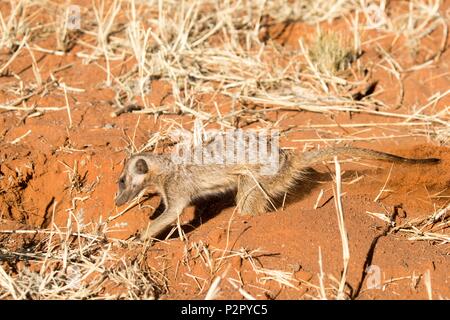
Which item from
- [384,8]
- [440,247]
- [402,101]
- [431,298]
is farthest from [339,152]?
[384,8]

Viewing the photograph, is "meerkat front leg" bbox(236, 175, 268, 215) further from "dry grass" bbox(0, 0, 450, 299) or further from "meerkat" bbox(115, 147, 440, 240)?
"dry grass" bbox(0, 0, 450, 299)

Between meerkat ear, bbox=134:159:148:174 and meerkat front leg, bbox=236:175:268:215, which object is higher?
meerkat ear, bbox=134:159:148:174

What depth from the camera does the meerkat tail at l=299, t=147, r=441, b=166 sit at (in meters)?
4.86

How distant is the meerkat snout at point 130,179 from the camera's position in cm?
505

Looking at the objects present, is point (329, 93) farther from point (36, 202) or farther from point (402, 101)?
point (36, 202)

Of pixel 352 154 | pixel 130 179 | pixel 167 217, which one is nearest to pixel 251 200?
pixel 167 217

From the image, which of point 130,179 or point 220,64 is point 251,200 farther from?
point 220,64

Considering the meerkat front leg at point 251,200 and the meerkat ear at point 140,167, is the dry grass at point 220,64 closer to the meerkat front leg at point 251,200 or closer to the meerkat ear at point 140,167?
the meerkat ear at point 140,167

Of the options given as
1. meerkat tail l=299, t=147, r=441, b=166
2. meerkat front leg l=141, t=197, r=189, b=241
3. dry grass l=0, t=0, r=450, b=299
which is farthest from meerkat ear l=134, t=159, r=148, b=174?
meerkat tail l=299, t=147, r=441, b=166

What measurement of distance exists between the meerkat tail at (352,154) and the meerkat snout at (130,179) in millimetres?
1187

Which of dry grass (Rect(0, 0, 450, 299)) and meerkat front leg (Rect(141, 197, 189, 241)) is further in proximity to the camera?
dry grass (Rect(0, 0, 450, 299))

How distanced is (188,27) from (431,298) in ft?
13.8

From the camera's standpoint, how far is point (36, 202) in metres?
5.60

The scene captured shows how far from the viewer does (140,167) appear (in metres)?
5.04
